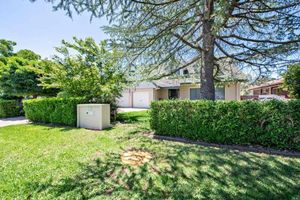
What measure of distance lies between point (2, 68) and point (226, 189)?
20.6 metres

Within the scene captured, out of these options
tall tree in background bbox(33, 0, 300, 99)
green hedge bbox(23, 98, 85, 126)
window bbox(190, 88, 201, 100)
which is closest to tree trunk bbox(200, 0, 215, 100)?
tall tree in background bbox(33, 0, 300, 99)

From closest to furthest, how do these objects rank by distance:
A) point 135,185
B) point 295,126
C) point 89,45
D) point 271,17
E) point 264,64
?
1. point 135,185
2. point 295,126
3. point 271,17
4. point 264,64
5. point 89,45

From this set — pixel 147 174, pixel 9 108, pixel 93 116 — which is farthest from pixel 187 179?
pixel 9 108

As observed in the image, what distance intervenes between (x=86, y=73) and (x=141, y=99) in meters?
13.6

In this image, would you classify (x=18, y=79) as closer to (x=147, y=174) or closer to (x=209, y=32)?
(x=209, y=32)

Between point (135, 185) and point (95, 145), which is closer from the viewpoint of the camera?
point (135, 185)

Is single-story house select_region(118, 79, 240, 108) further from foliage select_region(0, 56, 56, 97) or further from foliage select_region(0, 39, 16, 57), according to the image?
foliage select_region(0, 39, 16, 57)

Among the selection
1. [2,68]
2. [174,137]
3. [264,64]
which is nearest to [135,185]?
[174,137]

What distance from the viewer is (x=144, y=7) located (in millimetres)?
7199

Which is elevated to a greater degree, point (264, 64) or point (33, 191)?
point (264, 64)

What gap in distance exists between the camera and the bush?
1712cm

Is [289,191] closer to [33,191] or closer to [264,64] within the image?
[33,191]

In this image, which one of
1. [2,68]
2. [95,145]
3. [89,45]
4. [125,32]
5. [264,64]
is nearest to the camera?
[95,145]

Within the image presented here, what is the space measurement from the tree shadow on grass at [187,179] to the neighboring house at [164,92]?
14519mm
